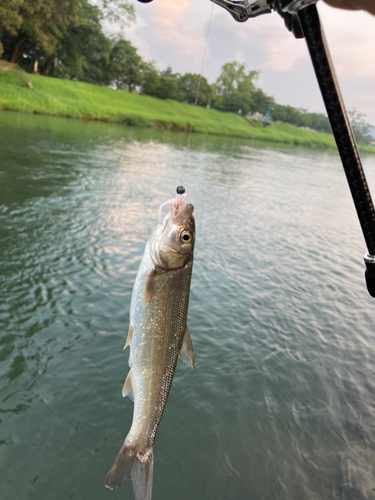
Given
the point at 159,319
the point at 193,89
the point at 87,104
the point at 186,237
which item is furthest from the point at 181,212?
the point at 193,89

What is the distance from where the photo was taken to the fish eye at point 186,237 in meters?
2.40

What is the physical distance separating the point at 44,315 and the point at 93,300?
2.74 feet

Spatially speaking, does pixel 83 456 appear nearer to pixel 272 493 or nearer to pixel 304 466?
pixel 272 493

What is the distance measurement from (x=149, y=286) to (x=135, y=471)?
1142mm

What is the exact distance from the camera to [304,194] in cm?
1970

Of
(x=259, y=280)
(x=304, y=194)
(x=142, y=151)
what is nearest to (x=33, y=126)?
(x=142, y=151)

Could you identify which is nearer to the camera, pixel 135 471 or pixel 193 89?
pixel 135 471

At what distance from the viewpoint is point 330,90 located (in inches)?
69.4

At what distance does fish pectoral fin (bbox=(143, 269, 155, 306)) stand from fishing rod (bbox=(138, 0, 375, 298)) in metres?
1.27

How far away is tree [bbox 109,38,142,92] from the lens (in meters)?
62.8

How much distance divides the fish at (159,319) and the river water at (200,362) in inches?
59.2

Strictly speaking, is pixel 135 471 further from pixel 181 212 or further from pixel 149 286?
pixel 181 212

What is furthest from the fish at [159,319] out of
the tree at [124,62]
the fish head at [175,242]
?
the tree at [124,62]

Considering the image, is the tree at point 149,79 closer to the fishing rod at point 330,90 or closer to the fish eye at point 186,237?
the fish eye at point 186,237
